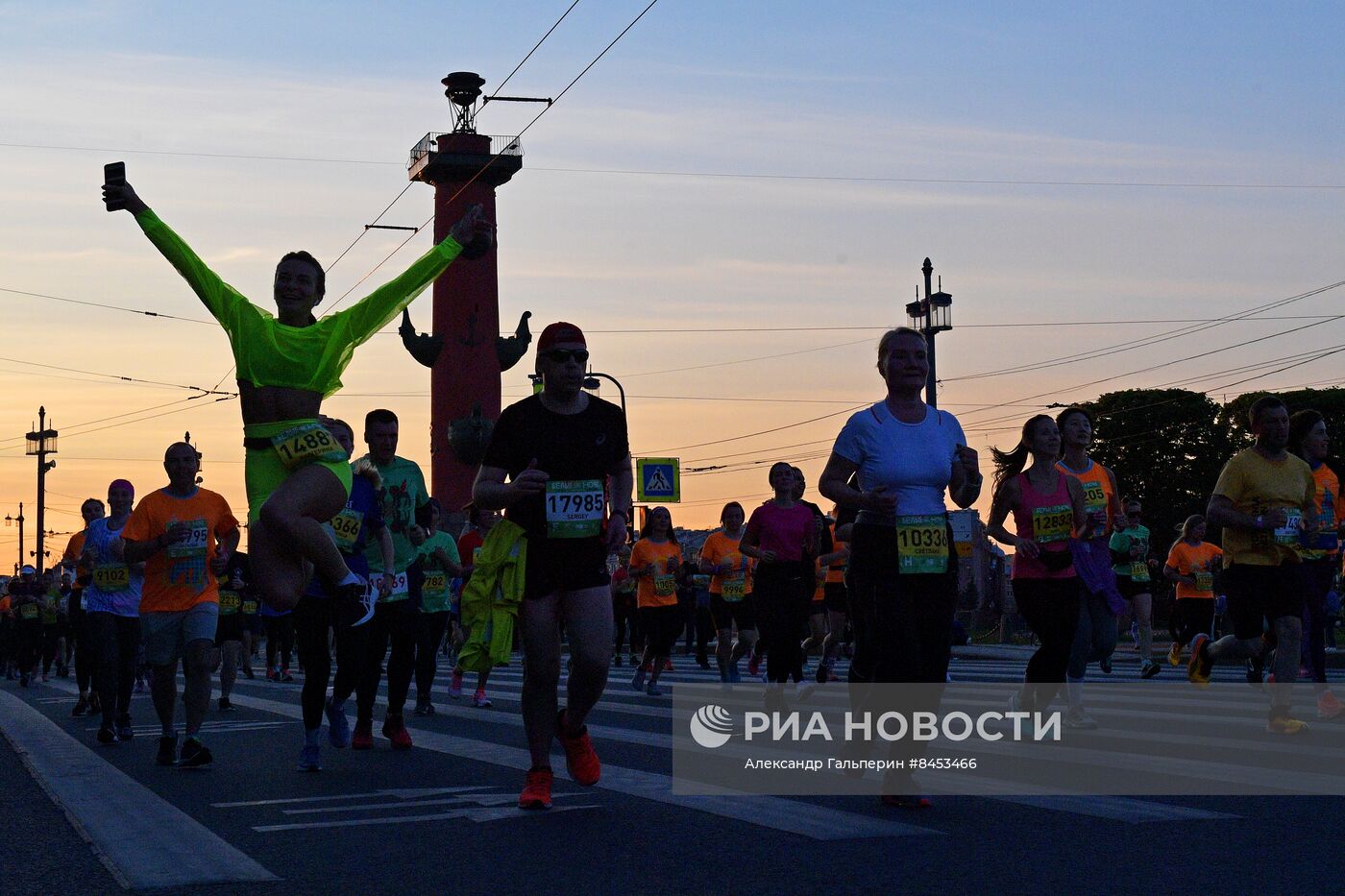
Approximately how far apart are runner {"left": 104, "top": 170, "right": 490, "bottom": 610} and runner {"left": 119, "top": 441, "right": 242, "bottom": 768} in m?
2.29

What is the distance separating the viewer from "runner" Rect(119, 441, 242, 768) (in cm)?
990

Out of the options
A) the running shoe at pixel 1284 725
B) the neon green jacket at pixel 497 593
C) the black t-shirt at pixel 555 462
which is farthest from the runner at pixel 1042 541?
the neon green jacket at pixel 497 593

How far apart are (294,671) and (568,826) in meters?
21.3

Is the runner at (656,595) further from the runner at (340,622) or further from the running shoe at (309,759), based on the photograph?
the running shoe at (309,759)

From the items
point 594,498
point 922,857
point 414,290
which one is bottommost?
point 922,857

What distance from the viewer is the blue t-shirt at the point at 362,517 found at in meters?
10.0

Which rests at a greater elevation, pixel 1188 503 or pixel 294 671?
pixel 1188 503

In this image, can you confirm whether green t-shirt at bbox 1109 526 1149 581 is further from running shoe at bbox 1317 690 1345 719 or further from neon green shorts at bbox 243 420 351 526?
neon green shorts at bbox 243 420 351 526

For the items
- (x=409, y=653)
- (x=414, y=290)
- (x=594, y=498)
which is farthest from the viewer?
(x=409, y=653)

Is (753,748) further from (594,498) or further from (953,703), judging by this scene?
(953,703)

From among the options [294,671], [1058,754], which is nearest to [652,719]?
[1058,754]

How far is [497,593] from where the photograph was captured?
7.18 metres

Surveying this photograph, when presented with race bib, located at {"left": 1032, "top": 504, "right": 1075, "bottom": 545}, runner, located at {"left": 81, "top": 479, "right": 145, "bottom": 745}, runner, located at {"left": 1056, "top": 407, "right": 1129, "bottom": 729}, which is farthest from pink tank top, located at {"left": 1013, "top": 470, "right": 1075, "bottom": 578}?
runner, located at {"left": 81, "top": 479, "right": 145, "bottom": 745}

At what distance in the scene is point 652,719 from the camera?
1228 centimetres
